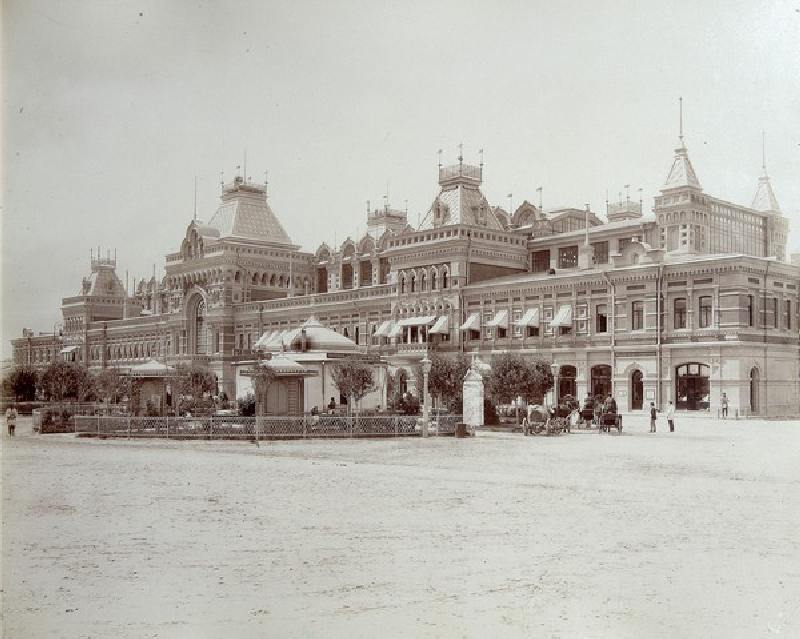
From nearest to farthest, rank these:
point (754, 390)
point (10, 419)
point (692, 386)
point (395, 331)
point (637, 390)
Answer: point (10, 419) < point (754, 390) < point (692, 386) < point (637, 390) < point (395, 331)

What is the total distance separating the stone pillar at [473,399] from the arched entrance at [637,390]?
39.4 ft

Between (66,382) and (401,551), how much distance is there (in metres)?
40.4

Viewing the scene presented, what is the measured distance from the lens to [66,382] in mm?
47438

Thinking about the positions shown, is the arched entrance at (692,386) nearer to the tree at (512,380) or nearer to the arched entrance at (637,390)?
the arched entrance at (637,390)

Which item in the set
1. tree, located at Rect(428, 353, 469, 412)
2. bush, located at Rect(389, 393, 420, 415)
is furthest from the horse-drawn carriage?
bush, located at Rect(389, 393, 420, 415)

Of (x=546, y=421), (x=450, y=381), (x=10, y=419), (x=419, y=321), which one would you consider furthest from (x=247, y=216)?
(x=546, y=421)

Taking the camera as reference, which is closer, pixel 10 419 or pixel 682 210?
pixel 10 419

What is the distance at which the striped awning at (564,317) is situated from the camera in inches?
1855

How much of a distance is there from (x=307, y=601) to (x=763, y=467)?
1305 cm

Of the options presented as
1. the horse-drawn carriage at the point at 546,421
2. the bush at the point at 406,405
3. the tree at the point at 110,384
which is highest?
the tree at the point at 110,384

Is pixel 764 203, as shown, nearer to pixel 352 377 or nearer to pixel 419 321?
pixel 419 321

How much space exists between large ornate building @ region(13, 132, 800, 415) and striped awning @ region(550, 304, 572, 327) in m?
0.10

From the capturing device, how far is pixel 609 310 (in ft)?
150

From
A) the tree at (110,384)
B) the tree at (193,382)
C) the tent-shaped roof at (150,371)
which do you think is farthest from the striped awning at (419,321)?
the tent-shaped roof at (150,371)
